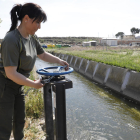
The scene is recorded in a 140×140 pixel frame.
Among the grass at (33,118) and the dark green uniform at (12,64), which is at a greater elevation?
the dark green uniform at (12,64)

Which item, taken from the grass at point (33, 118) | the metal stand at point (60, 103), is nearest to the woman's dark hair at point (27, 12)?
the metal stand at point (60, 103)

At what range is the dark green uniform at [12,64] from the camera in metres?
1.91

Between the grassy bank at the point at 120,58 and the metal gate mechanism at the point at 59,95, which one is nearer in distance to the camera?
the metal gate mechanism at the point at 59,95

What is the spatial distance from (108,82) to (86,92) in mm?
1746

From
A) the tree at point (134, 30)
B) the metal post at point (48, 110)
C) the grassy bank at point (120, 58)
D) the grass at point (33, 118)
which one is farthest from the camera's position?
the tree at point (134, 30)

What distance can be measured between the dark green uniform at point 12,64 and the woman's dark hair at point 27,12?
184mm

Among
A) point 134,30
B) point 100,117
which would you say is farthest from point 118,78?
point 134,30

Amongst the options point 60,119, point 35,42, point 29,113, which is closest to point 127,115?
point 29,113

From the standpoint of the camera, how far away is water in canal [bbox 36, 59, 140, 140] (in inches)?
190

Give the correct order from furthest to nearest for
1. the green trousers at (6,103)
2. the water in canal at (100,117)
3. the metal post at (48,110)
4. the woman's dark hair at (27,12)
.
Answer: the water in canal at (100,117) → the metal post at (48,110) → the green trousers at (6,103) → the woman's dark hair at (27,12)

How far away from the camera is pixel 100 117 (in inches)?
232

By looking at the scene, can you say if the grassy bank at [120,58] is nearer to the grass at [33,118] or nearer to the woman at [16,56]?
the grass at [33,118]

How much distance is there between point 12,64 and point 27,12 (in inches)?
27.3

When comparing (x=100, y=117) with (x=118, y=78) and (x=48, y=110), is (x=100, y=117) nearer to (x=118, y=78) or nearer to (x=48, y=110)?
(x=48, y=110)
